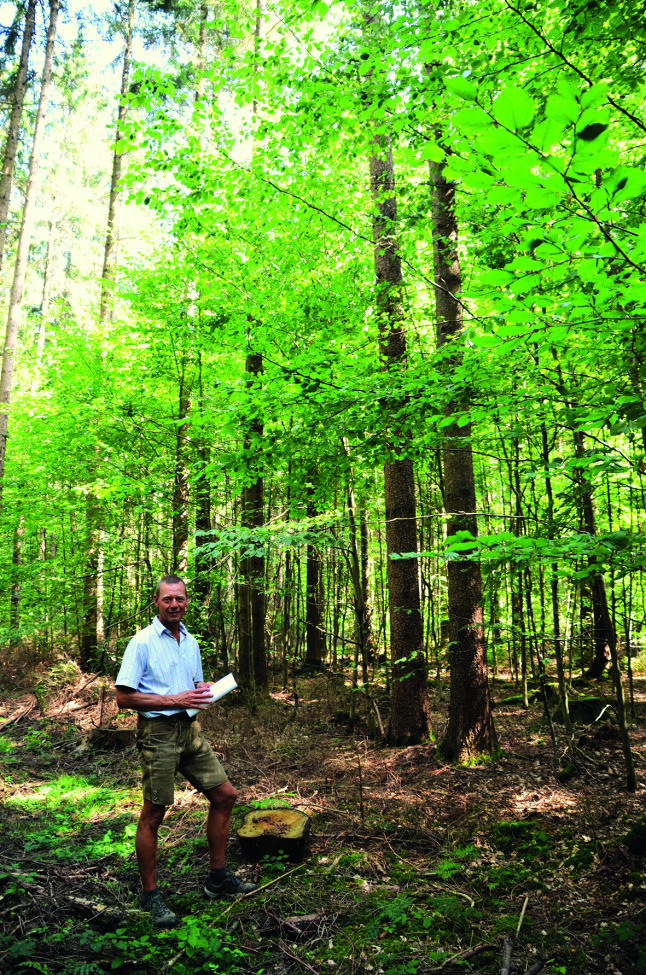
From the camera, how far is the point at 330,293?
6.95 metres

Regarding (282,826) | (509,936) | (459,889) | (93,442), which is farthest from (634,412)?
(93,442)

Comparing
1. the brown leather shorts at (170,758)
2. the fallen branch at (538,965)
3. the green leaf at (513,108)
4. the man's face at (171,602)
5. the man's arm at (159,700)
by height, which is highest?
the green leaf at (513,108)

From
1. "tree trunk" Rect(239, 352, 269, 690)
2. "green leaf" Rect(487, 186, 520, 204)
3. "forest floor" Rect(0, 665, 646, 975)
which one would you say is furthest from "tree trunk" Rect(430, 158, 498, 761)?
"green leaf" Rect(487, 186, 520, 204)

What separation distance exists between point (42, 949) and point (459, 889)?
2459 millimetres

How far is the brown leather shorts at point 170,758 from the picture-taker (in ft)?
10.8

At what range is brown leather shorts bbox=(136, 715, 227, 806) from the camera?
3.28m

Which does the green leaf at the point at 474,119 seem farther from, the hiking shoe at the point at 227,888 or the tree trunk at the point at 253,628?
the tree trunk at the point at 253,628

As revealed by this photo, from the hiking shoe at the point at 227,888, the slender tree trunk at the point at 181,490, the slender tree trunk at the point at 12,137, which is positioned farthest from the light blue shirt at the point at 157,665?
the slender tree trunk at the point at 12,137

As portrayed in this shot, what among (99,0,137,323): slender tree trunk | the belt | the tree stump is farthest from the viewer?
(99,0,137,323): slender tree trunk

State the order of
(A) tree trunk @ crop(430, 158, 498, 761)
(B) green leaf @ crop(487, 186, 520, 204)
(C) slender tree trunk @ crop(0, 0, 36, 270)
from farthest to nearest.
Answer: (C) slender tree trunk @ crop(0, 0, 36, 270) → (A) tree trunk @ crop(430, 158, 498, 761) → (B) green leaf @ crop(487, 186, 520, 204)

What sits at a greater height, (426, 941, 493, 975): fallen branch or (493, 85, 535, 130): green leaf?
(493, 85, 535, 130): green leaf

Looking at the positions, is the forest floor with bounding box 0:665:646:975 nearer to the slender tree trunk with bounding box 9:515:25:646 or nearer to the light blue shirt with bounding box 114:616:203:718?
the light blue shirt with bounding box 114:616:203:718

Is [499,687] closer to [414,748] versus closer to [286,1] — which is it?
[414,748]

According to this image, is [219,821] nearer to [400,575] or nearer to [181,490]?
[400,575]
